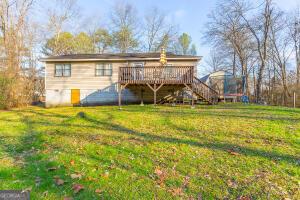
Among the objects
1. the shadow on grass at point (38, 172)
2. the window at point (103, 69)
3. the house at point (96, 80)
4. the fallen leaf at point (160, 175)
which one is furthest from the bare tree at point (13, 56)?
the fallen leaf at point (160, 175)

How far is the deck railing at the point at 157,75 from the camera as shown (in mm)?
14094

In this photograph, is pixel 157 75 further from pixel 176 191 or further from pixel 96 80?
pixel 176 191

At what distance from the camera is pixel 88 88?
18953 millimetres

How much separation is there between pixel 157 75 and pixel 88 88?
298 inches

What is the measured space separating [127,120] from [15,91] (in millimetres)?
13658

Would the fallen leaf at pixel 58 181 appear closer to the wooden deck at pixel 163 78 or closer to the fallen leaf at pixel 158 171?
the fallen leaf at pixel 158 171

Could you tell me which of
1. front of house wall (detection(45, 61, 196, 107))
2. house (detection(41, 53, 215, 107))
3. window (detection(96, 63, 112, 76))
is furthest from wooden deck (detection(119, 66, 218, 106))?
Answer: window (detection(96, 63, 112, 76))

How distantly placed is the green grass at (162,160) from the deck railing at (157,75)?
6.19 meters

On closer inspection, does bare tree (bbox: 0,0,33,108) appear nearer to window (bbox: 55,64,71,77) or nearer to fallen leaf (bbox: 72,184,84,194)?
window (bbox: 55,64,71,77)

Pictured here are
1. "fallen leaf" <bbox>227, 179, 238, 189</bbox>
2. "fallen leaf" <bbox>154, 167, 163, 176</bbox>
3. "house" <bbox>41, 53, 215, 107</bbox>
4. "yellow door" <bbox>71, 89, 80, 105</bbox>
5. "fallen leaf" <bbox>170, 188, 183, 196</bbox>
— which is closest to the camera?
"fallen leaf" <bbox>170, 188, 183, 196</bbox>

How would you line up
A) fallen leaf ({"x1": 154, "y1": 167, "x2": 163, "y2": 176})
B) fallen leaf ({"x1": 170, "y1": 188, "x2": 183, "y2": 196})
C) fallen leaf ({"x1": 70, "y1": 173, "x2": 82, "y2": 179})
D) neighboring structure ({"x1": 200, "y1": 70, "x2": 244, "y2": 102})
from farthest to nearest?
neighboring structure ({"x1": 200, "y1": 70, "x2": 244, "y2": 102})
fallen leaf ({"x1": 154, "y1": 167, "x2": 163, "y2": 176})
fallen leaf ({"x1": 70, "y1": 173, "x2": 82, "y2": 179})
fallen leaf ({"x1": 170, "y1": 188, "x2": 183, "y2": 196})

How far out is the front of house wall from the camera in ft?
60.8

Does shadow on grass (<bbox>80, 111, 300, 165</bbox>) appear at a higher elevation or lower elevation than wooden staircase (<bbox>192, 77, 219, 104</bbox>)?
lower

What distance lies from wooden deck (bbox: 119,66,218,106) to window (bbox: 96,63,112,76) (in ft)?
14.3
